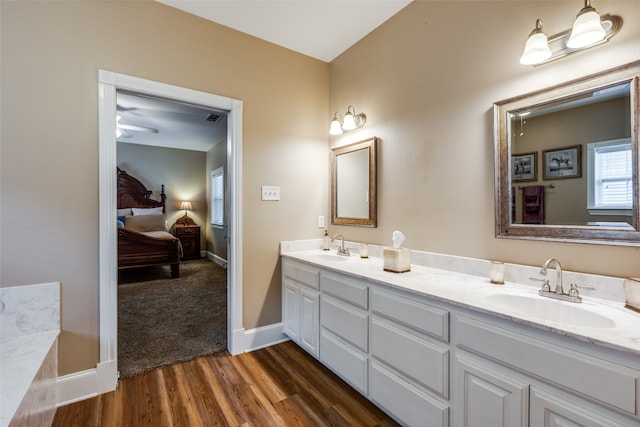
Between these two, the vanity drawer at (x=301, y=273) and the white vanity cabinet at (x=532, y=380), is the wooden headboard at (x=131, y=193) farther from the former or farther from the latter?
the white vanity cabinet at (x=532, y=380)

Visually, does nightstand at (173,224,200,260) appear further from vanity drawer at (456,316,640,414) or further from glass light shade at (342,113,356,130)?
vanity drawer at (456,316,640,414)

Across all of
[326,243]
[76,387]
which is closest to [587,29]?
[326,243]

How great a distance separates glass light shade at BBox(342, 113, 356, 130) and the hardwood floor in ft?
6.59

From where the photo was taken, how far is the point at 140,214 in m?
6.18

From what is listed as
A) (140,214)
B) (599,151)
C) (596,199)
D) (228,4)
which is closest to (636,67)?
(599,151)

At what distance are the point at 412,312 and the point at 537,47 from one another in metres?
1.41

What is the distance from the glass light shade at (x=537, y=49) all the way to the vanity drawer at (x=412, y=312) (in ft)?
4.20

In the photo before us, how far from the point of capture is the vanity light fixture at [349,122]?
253 centimetres

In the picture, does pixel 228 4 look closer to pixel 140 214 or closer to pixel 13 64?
pixel 13 64

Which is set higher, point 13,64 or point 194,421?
point 13,64

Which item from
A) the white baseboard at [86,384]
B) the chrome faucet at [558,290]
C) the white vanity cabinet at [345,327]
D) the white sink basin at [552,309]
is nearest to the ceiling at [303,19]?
the white vanity cabinet at [345,327]

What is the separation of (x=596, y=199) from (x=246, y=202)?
2235 millimetres

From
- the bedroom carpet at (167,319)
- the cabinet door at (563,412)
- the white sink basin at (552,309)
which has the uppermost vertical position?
the white sink basin at (552,309)

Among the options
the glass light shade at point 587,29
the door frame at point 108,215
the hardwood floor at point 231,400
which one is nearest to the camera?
the glass light shade at point 587,29
